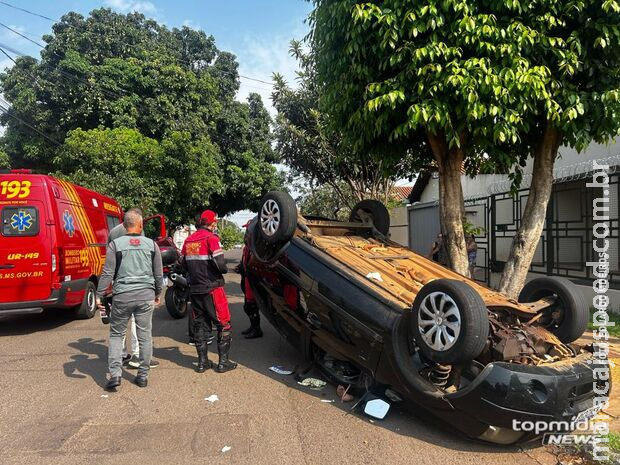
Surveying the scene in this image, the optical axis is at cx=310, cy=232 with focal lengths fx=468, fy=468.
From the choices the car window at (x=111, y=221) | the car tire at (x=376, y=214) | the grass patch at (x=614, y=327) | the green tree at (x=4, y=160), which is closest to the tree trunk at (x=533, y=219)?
the grass patch at (x=614, y=327)

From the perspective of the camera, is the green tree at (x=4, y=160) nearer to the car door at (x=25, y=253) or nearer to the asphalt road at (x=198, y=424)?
the car door at (x=25, y=253)

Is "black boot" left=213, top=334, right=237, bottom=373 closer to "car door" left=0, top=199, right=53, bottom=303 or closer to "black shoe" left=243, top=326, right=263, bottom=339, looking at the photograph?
"black shoe" left=243, top=326, right=263, bottom=339

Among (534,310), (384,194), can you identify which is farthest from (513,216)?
(534,310)

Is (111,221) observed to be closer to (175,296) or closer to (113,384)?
(175,296)

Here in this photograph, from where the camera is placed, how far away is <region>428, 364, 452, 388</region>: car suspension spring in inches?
141

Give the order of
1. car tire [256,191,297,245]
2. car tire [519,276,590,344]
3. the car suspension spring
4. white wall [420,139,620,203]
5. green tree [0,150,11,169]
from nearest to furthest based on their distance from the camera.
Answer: the car suspension spring, car tire [519,276,590,344], car tire [256,191,297,245], white wall [420,139,620,203], green tree [0,150,11,169]

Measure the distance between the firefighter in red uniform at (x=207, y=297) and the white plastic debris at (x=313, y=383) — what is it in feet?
3.16

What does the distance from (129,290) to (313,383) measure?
6.75 feet

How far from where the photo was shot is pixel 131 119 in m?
16.2

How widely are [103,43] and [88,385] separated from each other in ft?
57.1

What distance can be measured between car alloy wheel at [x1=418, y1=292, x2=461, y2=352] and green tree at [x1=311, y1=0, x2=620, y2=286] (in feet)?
7.49

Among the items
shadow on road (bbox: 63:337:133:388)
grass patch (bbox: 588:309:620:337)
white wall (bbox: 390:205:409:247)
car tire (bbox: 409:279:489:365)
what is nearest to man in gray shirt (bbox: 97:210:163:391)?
shadow on road (bbox: 63:337:133:388)

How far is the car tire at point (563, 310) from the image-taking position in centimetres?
399

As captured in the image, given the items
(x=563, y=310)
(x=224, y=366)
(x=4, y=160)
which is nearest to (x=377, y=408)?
(x=563, y=310)
